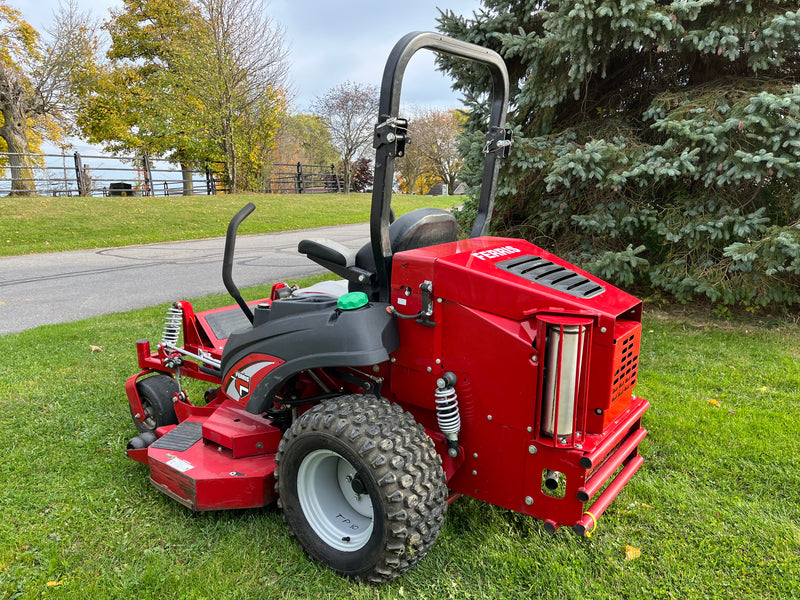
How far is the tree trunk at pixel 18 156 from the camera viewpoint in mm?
18250

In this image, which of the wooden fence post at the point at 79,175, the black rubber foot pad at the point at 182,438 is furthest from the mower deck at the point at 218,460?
the wooden fence post at the point at 79,175

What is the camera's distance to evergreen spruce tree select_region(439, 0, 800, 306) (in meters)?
5.01

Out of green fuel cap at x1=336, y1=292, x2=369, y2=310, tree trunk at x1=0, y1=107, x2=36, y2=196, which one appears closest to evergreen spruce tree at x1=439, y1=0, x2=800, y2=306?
green fuel cap at x1=336, y1=292, x2=369, y2=310

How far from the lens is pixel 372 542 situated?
226 centimetres

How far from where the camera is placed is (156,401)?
361 centimetres

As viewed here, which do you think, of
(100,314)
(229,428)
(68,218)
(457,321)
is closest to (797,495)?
(457,321)

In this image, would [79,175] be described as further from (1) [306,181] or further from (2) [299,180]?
(1) [306,181]

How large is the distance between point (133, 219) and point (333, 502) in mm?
15018

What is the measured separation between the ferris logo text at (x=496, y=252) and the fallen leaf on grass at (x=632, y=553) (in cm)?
143

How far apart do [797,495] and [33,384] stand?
5.13m

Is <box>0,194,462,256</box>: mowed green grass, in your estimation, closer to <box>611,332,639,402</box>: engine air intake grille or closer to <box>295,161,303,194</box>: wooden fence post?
<box>295,161,303,194</box>: wooden fence post

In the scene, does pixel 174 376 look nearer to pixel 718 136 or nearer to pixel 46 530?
pixel 46 530

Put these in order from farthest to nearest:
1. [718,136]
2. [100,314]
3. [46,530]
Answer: [100,314], [718,136], [46,530]

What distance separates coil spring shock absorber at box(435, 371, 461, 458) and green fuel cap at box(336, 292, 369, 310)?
475 mm
